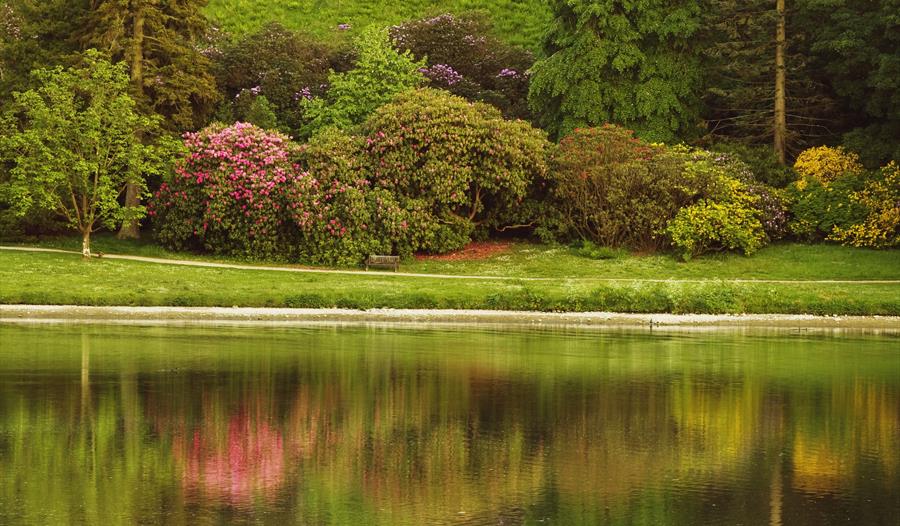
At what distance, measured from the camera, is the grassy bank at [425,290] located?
29359mm

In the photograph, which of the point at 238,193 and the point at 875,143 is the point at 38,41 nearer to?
the point at 238,193

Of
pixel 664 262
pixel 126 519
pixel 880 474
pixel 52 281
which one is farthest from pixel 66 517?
pixel 664 262

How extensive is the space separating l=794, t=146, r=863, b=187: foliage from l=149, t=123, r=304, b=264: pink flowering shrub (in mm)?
16613

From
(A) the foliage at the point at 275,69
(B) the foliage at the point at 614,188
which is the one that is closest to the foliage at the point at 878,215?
(B) the foliage at the point at 614,188

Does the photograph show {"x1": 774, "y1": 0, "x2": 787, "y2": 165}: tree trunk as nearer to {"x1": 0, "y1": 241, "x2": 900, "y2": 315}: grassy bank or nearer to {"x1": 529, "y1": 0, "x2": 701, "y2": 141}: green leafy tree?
{"x1": 529, "y1": 0, "x2": 701, "y2": 141}: green leafy tree

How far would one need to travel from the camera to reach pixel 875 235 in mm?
42250

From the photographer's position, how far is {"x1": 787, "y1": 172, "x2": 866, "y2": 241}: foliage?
43.3 m

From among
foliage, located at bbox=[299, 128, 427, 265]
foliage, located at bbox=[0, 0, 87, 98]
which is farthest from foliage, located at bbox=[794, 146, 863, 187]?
foliage, located at bbox=[0, 0, 87, 98]

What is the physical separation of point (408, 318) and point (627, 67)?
2313 centimetres

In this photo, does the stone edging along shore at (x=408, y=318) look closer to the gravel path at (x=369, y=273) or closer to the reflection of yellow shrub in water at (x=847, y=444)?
the gravel path at (x=369, y=273)

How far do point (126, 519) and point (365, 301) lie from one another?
19.1 meters

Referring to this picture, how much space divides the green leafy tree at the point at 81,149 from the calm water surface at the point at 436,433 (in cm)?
1843

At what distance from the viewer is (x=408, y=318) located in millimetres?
28516

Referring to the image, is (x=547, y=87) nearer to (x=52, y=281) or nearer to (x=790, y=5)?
(x=790, y=5)
